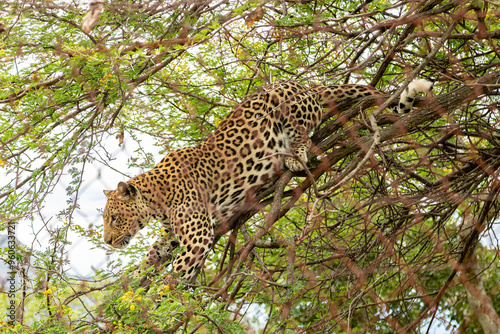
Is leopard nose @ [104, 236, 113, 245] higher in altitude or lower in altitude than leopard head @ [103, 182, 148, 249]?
lower

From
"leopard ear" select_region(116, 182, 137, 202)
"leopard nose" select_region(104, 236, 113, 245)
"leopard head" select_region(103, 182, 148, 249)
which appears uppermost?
"leopard ear" select_region(116, 182, 137, 202)

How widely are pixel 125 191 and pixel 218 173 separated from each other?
0.95 m

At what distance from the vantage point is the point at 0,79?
6.01 m

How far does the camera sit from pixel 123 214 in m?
5.76

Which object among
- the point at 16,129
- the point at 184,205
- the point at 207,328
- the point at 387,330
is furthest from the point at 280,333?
the point at 387,330

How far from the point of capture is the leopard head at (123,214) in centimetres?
570

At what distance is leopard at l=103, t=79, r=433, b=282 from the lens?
5.65 meters

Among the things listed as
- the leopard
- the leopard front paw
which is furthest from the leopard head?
the leopard front paw

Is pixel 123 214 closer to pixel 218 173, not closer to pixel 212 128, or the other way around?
pixel 218 173

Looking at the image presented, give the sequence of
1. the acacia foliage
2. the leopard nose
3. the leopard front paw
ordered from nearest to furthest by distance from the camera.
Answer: the acacia foliage < the leopard front paw < the leopard nose

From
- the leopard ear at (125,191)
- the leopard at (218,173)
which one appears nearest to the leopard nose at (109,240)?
the leopard at (218,173)

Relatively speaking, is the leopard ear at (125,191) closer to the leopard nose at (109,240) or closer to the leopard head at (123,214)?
the leopard head at (123,214)

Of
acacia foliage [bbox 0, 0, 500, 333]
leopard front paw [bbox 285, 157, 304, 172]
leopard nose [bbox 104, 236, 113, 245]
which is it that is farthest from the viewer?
leopard nose [bbox 104, 236, 113, 245]

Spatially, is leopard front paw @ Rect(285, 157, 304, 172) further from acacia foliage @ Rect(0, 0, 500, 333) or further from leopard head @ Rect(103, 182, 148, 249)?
leopard head @ Rect(103, 182, 148, 249)
